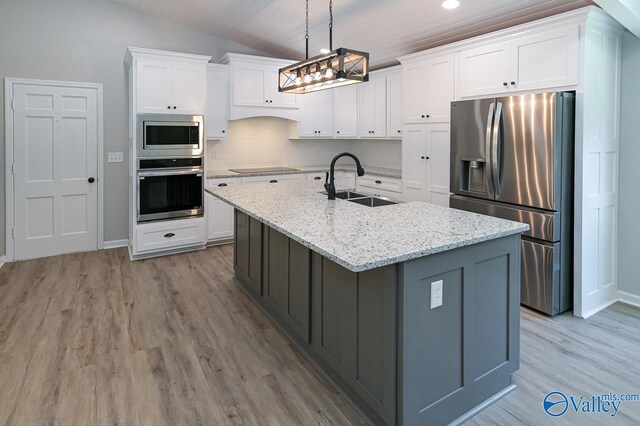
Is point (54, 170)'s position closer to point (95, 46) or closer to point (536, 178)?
point (95, 46)

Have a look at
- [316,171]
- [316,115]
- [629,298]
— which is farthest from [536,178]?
[316,115]

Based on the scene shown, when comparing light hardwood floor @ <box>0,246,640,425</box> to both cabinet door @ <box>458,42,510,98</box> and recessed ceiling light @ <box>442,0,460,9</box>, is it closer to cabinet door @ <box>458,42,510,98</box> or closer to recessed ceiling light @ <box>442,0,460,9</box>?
cabinet door @ <box>458,42,510,98</box>

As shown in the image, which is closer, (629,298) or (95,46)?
(629,298)

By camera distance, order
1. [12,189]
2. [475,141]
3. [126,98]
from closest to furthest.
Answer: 1. [475,141]
2. [12,189]
3. [126,98]

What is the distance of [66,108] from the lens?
4.96 metres

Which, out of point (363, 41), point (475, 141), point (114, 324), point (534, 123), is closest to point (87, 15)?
point (363, 41)

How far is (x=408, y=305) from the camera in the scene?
5.93 feet

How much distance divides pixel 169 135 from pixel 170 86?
0.58 meters

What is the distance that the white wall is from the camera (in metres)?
5.98

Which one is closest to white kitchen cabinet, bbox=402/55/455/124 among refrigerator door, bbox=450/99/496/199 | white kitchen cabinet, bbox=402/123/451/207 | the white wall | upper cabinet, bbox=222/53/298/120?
white kitchen cabinet, bbox=402/123/451/207

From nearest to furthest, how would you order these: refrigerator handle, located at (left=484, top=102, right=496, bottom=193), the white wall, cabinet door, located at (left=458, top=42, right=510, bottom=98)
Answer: refrigerator handle, located at (left=484, top=102, right=496, bottom=193)
cabinet door, located at (left=458, top=42, right=510, bottom=98)
the white wall

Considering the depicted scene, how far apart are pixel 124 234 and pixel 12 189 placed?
1330mm

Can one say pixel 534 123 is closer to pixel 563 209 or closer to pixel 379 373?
pixel 563 209

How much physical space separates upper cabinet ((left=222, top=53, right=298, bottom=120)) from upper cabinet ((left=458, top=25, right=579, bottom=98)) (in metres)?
2.65
